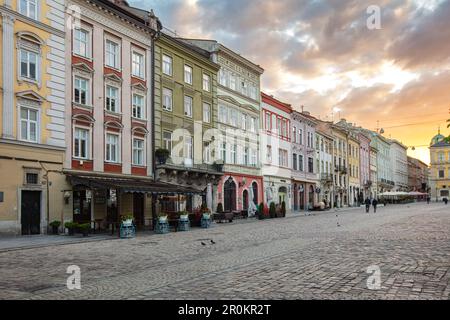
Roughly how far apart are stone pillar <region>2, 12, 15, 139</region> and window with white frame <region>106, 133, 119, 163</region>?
7.12 m

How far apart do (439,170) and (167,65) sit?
114 meters

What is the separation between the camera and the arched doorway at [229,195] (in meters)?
42.1

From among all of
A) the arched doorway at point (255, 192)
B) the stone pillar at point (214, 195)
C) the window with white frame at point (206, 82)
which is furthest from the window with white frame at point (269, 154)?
the window with white frame at point (206, 82)

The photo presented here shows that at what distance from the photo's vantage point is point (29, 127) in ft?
78.7

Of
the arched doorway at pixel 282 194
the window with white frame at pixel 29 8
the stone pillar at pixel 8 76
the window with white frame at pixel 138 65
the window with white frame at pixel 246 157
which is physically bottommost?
the arched doorway at pixel 282 194

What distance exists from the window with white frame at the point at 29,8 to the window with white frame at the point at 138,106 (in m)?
8.67

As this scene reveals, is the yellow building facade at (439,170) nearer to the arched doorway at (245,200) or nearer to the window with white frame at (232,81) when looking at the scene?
the arched doorway at (245,200)

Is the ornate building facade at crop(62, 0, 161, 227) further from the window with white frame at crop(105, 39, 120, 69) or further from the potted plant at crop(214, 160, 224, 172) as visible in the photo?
the potted plant at crop(214, 160, 224, 172)

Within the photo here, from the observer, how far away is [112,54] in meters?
30.2

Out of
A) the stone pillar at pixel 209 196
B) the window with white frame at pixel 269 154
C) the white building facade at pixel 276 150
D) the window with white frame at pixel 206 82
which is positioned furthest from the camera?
the window with white frame at pixel 269 154

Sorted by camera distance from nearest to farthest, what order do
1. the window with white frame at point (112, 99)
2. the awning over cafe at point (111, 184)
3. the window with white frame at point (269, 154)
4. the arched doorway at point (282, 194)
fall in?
the awning over cafe at point (111, 184), the window with white frame at point (112, 99), the window with white frame at point (269, 154), the arched doorway at point (282, 194)

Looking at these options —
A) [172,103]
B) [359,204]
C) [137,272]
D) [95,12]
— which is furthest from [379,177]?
[137,272]

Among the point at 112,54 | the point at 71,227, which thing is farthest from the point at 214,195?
the point at 71,227
